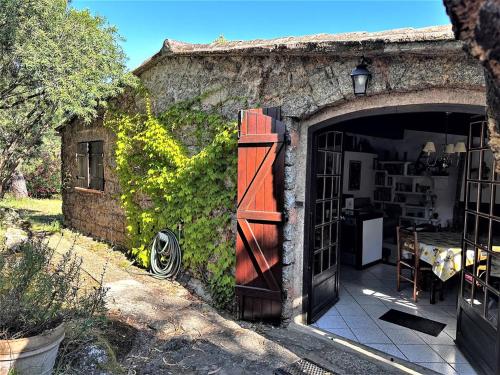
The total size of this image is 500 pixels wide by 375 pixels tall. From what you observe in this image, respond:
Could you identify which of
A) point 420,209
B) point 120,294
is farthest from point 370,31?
point 420,209

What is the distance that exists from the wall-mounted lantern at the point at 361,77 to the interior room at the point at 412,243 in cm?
99

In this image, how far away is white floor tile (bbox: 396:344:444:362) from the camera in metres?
3.39

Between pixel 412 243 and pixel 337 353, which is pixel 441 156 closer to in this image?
pixel 412 243

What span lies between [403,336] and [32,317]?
11.6 feet

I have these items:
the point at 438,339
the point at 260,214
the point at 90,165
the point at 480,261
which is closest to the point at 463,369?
the point at 438,339

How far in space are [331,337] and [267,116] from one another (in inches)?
99.8

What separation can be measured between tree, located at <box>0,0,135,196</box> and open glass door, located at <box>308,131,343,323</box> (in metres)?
3.68

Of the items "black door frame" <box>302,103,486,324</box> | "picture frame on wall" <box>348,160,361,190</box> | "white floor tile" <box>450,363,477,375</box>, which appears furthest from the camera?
"picture frame on wall" <box>348,160,361,190</box>

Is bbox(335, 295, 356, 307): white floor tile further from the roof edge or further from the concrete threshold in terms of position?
the roof edge

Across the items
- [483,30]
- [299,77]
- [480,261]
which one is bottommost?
[480,261]

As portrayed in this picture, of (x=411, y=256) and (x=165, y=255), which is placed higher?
(x=411, y=256)

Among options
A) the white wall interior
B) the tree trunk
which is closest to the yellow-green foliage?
the white wall interior

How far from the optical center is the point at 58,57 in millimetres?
5633

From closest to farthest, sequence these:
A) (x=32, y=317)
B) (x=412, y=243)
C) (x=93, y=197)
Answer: (x=32, y=317)
(x=412, y=243)
(x=93, y=197)
